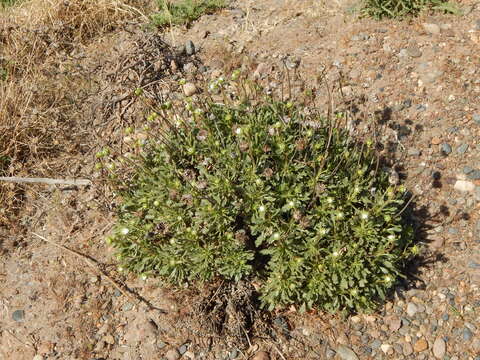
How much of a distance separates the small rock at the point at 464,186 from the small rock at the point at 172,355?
254cm

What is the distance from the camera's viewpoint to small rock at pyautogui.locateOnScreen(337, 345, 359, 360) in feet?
11.5

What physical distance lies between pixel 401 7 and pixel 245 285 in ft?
11.2

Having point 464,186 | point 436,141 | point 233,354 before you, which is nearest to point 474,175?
point 464,186

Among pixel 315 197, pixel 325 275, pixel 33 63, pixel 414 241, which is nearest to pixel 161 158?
pixel 315 197

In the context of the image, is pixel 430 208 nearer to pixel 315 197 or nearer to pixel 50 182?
pixel 315 197

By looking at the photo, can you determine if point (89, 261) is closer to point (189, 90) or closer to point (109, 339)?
point (109, 339)

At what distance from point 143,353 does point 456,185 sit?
2.77 meters

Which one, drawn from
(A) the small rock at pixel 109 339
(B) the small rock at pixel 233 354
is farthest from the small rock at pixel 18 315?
(B) the small rock at pixel 233 354

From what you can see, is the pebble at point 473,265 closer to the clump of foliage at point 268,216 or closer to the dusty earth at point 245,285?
the dusty earth at point 245,285

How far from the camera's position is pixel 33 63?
5.81m

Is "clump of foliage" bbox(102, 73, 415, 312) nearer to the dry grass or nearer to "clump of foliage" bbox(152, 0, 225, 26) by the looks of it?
the dry grass

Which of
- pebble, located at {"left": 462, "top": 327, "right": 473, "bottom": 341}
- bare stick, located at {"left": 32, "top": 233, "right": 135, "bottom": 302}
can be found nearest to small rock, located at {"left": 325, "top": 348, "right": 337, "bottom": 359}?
pebble, located at {"left": 462, "top": 327, "right": 473, "bottom": 341}

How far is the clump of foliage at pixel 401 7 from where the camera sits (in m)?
5.18

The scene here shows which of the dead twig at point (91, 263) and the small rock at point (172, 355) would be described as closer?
the small rock at point (172, 355)
